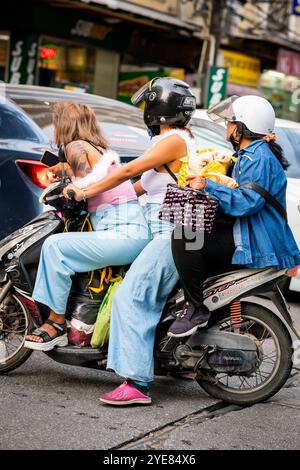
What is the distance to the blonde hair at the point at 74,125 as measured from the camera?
4965 mm

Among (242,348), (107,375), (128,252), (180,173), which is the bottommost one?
(107,375)

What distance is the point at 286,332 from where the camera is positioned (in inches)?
186

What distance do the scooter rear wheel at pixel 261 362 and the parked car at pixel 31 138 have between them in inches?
94.2

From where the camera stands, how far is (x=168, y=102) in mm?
4789

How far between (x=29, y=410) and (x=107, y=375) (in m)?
0.93

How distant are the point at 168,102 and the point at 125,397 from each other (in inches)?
62.8

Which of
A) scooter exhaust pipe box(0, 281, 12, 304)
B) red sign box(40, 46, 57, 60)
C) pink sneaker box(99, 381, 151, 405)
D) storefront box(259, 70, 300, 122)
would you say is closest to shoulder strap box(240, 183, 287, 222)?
pink sneaker box(99, 381, 151, 405)

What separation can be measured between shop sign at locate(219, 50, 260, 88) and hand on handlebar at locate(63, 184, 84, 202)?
16.6 m

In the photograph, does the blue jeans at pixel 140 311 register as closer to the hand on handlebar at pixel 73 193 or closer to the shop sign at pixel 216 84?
the hand on handlebar at pixel 73 193

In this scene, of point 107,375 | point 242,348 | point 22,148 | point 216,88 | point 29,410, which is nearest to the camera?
point 29,410
